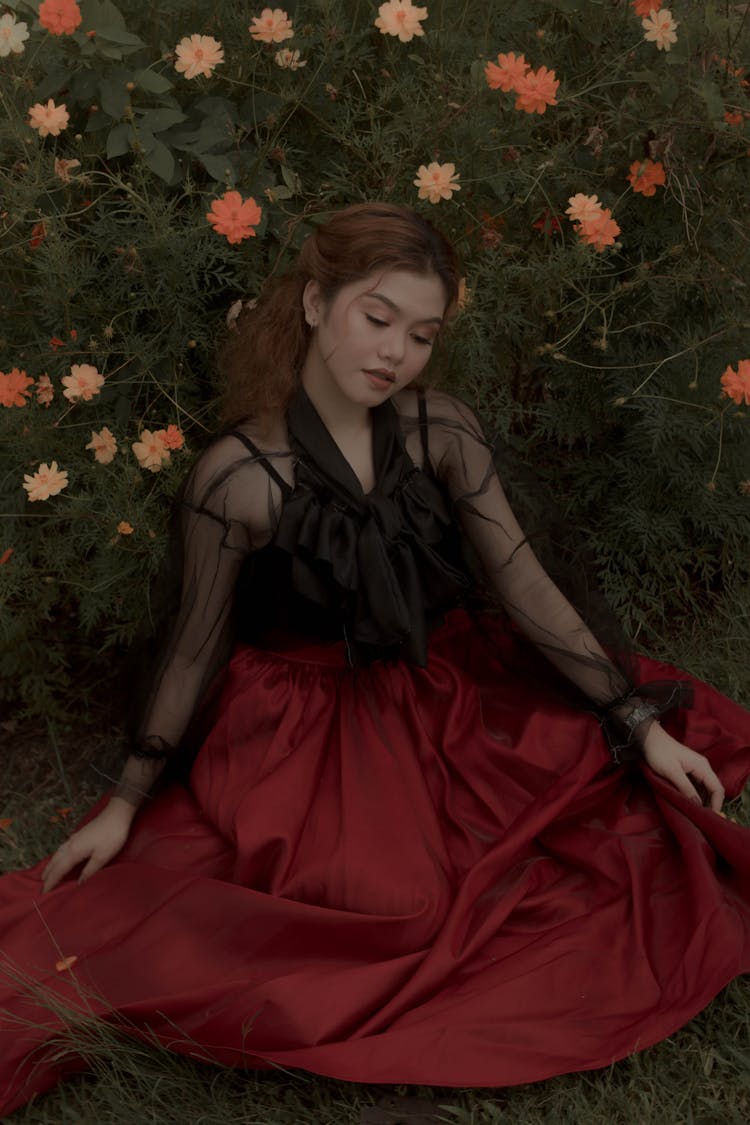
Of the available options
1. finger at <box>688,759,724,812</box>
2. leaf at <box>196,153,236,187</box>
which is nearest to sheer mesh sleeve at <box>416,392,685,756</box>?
finger at <box>688,759,724,812</box>

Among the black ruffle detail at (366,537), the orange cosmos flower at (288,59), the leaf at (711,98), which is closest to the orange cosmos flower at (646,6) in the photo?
the leaf at (711,98)

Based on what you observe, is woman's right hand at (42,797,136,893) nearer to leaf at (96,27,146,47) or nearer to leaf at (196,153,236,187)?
leaf at (196,153,236,187)

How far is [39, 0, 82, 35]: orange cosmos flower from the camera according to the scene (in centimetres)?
172

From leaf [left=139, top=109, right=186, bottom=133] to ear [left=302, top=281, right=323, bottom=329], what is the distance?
0.47m

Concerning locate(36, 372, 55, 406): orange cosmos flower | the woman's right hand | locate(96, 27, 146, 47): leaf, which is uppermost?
locate(96, 27, 146, 47): leaf

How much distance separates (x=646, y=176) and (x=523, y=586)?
0.83m

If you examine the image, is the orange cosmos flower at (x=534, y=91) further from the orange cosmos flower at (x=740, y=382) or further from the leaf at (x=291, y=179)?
the orange cosmos flower at (x=740, y=382)

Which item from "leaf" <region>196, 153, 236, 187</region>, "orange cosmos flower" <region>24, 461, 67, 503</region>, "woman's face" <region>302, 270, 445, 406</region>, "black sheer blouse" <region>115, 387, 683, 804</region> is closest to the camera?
"woman's face" <region>302, 270, 445, 406</region>

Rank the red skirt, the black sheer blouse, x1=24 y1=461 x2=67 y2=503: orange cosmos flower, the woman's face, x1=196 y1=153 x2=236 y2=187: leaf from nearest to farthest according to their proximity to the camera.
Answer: the red skirt < the woman's face < the black sheer blouse < x1=24 y1=461 x2=67 y2=503: orange cosmos flower < x1=196 y1=153 x2=236 y2=187: leaf

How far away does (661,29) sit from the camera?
75.8 inches

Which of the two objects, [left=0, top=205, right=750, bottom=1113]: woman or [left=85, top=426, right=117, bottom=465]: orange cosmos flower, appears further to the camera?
[left=85, top=426, right=117, bottom=465]: orange cosmos flower

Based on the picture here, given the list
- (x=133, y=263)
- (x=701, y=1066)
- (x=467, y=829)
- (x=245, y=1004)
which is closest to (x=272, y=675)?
(x=467, y=829)

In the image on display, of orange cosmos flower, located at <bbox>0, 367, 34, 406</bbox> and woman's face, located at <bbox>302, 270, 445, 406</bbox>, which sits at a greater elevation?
woman's face, located at <bbox>302, 270, 445, 406</bbox>

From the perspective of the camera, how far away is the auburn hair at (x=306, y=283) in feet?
5.45
